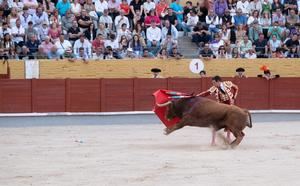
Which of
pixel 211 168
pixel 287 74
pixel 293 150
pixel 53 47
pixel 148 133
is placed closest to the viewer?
pixel 211 168

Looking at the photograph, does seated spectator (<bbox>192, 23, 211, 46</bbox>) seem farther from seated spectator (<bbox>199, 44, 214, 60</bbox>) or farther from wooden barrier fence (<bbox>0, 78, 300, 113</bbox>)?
wooden barrier fence (<bbox>0, 78, 300, 113</bbox>)

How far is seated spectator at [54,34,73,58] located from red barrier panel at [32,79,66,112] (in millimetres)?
553

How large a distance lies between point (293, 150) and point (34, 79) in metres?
7.44

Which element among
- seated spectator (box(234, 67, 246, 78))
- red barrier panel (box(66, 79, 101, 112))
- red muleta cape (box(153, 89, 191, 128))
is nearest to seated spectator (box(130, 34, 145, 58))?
red barrier panel (box(66, 79, 101, 112))

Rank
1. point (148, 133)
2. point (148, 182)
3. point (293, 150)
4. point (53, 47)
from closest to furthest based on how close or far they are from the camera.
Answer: point (148, 182) → point (293, 150) → point (148, 133) → point (53, 47)

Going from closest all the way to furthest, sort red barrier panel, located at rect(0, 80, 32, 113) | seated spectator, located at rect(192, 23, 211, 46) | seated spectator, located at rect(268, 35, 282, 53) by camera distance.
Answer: red barrier panel, located at rect(0, 80, 32, 113) < seated spectator, located at rect(192, 23, 211, 46) < seated spectator, located at rect(268, 35, 282, 53)

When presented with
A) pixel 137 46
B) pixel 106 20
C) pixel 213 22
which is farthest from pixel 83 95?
pixel 213 22

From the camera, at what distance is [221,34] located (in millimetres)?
19797

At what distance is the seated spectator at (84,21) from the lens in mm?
18891

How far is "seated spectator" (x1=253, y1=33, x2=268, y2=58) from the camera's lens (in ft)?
65.8

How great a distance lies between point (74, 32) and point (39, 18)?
773mm

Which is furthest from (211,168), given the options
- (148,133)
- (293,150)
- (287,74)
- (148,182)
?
(287,74)

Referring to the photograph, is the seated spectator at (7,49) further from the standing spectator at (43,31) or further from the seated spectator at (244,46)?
the seated spectator at (244,46)

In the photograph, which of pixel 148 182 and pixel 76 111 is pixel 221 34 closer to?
pixel 76 111
